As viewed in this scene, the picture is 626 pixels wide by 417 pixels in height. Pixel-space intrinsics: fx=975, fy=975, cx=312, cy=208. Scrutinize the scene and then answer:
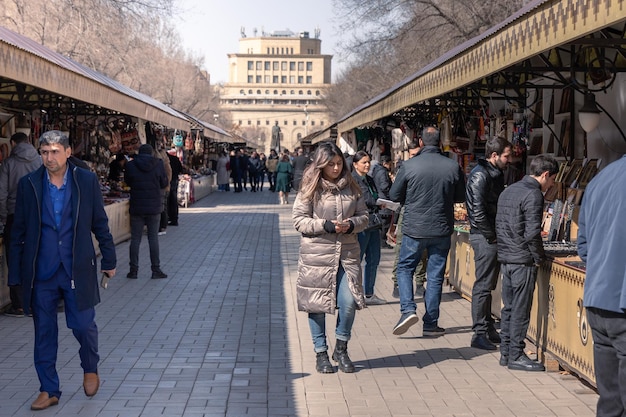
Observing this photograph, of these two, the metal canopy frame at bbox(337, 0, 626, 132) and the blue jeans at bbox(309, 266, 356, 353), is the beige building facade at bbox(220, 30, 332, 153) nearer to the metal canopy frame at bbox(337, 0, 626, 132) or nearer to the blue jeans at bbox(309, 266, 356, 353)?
the metal canopy frame at bbox(337, 0, 626, 132)

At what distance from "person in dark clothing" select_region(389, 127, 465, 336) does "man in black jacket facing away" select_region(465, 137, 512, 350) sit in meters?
0.37

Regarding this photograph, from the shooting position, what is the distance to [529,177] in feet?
24.1

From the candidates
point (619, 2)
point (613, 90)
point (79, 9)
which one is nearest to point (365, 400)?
point (619, 2)

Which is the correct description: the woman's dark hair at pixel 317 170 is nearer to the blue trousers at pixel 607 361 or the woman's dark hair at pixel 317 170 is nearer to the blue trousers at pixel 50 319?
the blue trousers at pixel 50 319

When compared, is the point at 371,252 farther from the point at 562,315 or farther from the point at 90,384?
the point at 90,384

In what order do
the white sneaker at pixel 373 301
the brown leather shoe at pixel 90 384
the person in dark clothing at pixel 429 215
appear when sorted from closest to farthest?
the brown leather shoe at pixel 90 384 < the person in dark clothing at pixel 429 215 < the white sneaker at pixel 373 301

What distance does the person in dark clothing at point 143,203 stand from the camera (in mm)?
12828

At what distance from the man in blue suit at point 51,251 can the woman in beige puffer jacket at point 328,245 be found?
158 centimetres

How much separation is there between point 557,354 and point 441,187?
198 centimetres

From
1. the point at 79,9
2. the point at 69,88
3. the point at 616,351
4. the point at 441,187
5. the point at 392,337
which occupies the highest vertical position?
the point at 79,9

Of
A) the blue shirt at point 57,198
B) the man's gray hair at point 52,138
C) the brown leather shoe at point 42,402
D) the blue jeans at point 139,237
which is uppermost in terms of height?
the man's gray hair at point 52,138

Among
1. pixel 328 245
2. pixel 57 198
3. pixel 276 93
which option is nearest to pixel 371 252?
pixel 328 245

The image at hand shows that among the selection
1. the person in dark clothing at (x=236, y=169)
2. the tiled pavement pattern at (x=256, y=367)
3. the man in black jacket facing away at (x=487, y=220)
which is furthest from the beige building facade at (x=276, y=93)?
the man in black jacket facing away at (x=487, y=220)

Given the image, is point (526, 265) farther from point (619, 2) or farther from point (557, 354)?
point (619, 2)
